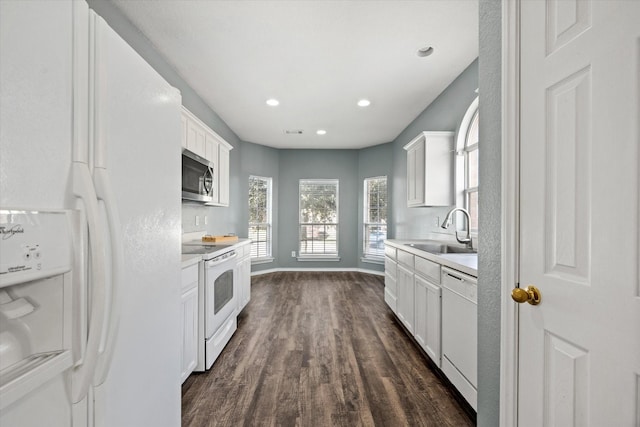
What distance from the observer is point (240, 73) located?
9.68 ft

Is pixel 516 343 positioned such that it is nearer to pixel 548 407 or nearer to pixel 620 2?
pixel 548 407

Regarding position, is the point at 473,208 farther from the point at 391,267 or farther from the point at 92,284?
the point at 92,284

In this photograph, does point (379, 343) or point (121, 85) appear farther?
point (379, 343)

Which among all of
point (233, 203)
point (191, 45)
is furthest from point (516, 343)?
point (233, 203)

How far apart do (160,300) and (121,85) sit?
78cm

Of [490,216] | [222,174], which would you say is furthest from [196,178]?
[490,216]

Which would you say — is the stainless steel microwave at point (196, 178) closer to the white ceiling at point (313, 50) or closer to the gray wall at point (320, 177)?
the white ceiling at point (313, 50)

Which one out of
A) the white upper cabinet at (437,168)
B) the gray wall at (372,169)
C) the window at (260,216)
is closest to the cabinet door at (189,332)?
the white upper cabinet at (437,168)

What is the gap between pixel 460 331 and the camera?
1.75 metres

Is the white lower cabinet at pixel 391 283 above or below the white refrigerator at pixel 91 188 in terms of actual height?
below

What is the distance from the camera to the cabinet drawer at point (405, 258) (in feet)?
8.65

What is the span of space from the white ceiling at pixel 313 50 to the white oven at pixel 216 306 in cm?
181

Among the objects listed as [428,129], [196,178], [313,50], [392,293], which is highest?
[313,50]

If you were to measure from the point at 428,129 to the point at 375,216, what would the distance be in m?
2.38
